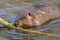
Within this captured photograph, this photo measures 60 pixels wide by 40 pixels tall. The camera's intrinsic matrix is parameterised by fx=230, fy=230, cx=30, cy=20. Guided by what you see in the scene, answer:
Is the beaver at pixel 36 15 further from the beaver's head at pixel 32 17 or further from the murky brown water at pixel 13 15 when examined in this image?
the murky brown water at pixel 13 15

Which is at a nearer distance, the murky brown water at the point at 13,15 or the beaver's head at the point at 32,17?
the murky brown water at the point at 13,15

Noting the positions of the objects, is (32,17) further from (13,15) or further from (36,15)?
(13,15)

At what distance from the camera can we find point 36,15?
5211mm

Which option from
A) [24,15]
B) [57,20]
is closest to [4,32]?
[24,15]

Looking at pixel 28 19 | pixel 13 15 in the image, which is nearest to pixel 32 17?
pixel 28 19

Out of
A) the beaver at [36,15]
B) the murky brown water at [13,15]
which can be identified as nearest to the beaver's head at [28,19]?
the beaver at [36,15]

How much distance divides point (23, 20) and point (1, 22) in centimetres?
50

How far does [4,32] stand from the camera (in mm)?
4609

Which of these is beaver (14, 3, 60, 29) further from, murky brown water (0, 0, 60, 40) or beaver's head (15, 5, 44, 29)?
murky brown water (0, 0, 60, 40)

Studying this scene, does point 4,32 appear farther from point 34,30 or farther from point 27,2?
point 27,2

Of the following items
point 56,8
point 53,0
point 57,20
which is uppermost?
point 53,0

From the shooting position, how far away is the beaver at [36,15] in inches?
189

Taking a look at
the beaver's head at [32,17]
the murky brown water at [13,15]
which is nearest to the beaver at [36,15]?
the beaver's head at [32,17]

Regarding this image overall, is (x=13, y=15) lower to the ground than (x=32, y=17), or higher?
higher
